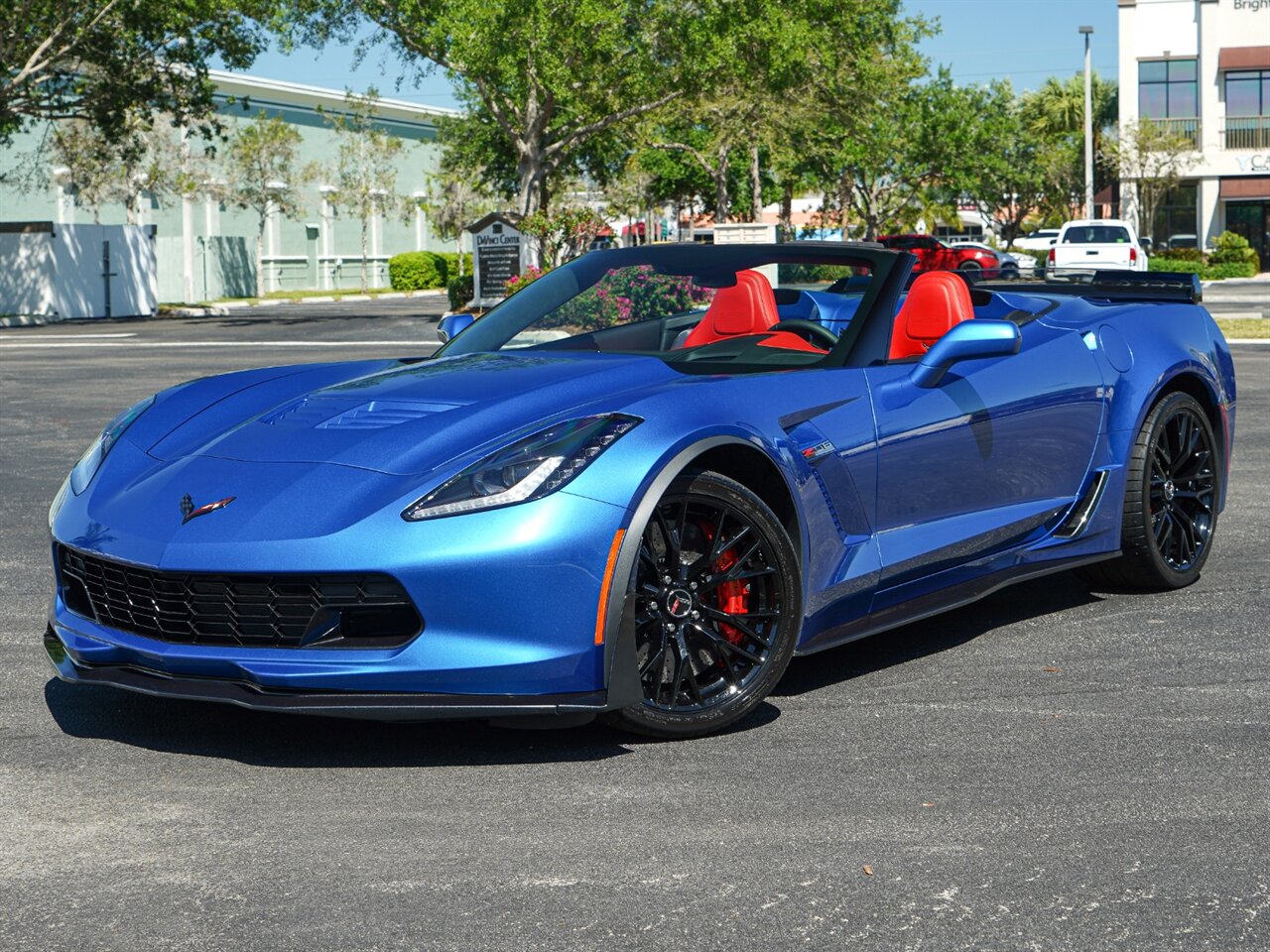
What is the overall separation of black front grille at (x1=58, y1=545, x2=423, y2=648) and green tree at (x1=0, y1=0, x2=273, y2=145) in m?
30.7

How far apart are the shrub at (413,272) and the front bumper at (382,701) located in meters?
59.6

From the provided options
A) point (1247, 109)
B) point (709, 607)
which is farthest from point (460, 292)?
point (1247, 109)

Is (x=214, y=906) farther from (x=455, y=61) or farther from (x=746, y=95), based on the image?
(x=746, y=95)

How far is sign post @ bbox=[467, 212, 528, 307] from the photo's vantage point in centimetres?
2955

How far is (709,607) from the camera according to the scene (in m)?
4.54

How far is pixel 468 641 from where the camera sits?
4.10m

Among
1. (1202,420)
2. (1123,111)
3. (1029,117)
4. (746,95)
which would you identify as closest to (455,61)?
(746,95)

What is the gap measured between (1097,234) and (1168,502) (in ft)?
108

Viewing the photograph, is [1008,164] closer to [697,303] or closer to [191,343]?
[191,343]

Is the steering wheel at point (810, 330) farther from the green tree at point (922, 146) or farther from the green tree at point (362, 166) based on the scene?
the green tree at point (362, 166)

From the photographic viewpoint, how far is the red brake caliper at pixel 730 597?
458 centimetres

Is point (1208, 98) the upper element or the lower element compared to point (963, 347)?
upper

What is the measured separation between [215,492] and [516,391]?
2.83ft

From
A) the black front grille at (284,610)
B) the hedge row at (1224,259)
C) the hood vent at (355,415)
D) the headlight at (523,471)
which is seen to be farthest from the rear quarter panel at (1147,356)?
the hedge row at (1224,259)
